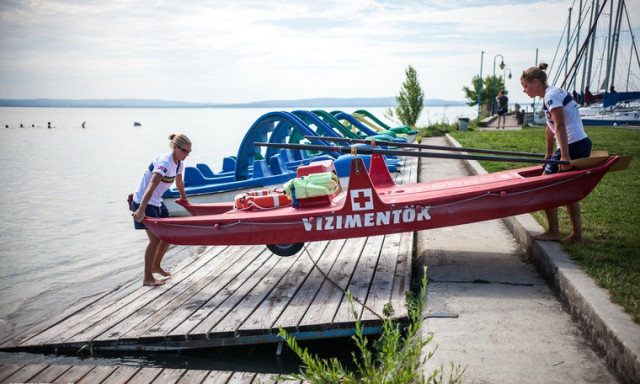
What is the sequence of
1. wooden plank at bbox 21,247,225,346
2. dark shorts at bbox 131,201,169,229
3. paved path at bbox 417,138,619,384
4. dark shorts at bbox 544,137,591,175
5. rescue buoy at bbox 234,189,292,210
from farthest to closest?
rescue buoy at bbox 234,189,292,210, dark shorts at bbox 131,201,169,229, dark shorts at bbox 544,137,591,175, wooden plank at bbox 21,247,225,346, paved path at bbox 417,138,619,384

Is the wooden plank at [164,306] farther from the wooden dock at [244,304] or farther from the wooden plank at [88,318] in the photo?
the wooden plank at [88,318]

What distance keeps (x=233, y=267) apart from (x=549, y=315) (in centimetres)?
372

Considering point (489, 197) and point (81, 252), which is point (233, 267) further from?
point (81, 252)

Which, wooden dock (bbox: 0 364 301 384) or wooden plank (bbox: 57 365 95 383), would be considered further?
wooden plank (bbox: 57 365 95 383)

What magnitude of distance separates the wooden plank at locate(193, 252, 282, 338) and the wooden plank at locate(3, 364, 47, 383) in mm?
1304

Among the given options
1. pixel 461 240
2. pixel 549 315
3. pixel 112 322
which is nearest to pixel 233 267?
pixel 112 322

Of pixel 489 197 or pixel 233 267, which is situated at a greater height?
pixel 489 197

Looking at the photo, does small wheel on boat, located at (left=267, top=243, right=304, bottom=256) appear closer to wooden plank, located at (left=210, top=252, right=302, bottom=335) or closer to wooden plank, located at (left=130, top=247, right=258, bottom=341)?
wooden plank, located at (left=210, top=252, right=302, bottom=335)

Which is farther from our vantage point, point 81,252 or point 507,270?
point 81,252

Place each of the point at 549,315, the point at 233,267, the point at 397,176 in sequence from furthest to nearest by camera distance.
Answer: the point at 397,176 < the point at 233,267 < the point at 549,315

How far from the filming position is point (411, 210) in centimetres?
514

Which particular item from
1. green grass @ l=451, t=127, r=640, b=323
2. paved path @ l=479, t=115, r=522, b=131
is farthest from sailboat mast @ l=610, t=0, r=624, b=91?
green grass @ l=451, t=127, r=640, b=323

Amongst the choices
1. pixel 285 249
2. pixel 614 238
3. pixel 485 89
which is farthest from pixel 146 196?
pixel 485 89

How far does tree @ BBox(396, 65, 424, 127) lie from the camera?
3256 centimetres
